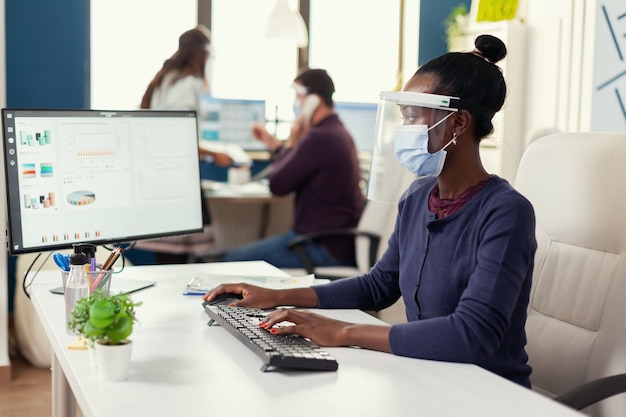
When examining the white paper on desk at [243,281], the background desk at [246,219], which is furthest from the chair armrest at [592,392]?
the background desk at [246,219]

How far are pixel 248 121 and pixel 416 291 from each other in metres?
3.48

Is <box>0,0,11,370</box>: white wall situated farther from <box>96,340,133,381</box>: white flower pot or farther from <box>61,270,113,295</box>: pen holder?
<box>96,340,133,381</box>: white flower pot

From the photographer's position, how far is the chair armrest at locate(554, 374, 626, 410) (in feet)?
4.40

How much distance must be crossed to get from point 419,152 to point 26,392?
2.23 metres

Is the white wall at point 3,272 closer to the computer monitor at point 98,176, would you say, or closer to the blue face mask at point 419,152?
the computer monitor at point 98,176

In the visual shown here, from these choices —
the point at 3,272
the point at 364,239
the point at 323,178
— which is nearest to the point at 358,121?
the point at 323,178

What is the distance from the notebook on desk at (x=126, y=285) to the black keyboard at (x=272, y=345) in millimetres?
397

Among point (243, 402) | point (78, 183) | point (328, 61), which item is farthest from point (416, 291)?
point (328, 61)

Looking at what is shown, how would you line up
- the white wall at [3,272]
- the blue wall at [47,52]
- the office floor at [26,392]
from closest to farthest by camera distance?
the office floor at [26,392] → the white wall at [3,272] → the blue wall at [47,52]

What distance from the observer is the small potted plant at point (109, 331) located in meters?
1.16

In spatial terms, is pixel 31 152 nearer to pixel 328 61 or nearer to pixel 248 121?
pixel 248 121

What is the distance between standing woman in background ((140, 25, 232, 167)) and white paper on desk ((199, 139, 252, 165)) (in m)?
0.67

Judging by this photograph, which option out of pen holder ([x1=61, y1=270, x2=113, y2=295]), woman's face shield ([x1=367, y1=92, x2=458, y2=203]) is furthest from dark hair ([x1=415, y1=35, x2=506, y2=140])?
pen holder ([x1=61, y1=270, x2=113, y2=295])

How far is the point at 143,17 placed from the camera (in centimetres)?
487
